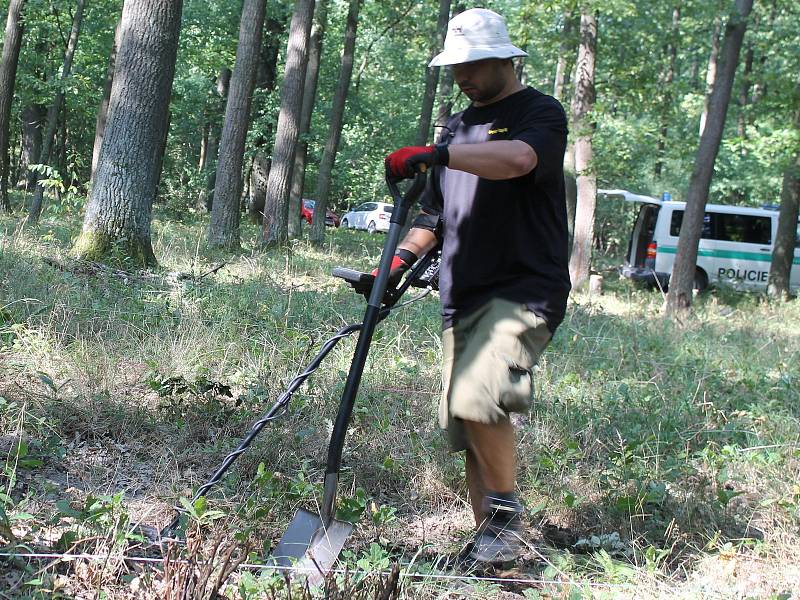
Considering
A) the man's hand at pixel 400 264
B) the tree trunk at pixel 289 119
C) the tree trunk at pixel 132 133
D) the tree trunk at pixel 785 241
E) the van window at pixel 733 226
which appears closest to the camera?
the man's hand at pixel 400 264

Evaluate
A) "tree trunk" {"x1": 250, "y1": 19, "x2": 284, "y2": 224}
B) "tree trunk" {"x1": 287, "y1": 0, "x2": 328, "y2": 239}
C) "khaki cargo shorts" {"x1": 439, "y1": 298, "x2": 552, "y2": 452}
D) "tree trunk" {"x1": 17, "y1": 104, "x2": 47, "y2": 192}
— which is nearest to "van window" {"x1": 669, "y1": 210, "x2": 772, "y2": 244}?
"tree trunk" {"x1": 287, "y1": 0, "x2": 328, "y2": 239}

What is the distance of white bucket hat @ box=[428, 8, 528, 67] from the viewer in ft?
9.72

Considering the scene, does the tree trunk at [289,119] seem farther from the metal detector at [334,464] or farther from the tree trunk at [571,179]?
the metal detector at [334,464]

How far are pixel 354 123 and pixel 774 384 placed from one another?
26.5m

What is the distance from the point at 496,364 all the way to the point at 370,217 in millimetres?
36076

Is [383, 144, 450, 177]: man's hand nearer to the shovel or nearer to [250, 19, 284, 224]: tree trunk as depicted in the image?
the shovel

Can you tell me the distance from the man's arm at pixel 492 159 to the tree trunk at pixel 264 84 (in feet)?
60.9

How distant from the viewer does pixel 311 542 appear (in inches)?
113

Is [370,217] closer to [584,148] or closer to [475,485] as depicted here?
[584,148]

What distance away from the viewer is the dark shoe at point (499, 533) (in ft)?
10.1

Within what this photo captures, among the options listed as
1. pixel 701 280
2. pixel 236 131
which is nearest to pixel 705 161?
pixel 236 131

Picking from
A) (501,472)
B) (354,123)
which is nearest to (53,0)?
(501,472)

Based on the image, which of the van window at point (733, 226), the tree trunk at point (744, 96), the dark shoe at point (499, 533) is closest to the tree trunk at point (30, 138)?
the van window at point (733, 226)

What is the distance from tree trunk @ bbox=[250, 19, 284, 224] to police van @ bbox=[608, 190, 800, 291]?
8.63 m
